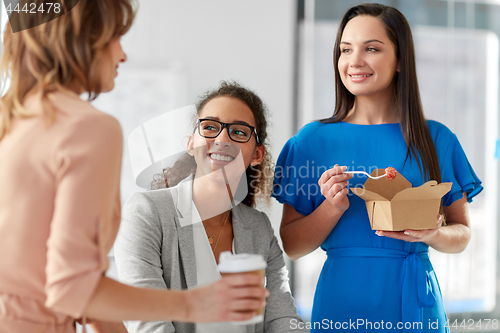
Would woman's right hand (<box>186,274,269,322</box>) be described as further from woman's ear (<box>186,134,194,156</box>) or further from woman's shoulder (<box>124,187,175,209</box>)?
woman's ear (<box>186,134,194,156</box>)

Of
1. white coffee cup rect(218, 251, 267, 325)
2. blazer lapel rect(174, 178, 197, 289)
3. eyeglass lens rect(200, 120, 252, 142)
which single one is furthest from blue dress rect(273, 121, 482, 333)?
white coffee cup rect(218, 251, 267, 325)

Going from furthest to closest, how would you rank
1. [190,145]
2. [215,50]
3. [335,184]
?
[215,50], [190,145], [335,184]

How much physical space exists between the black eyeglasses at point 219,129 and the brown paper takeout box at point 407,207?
1.25ft

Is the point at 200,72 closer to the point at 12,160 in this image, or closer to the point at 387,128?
the point at 387,128

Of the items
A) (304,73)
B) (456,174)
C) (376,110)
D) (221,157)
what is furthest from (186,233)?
(304,73)

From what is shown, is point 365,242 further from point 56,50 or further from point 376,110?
point 56,50

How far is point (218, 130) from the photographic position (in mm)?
1291

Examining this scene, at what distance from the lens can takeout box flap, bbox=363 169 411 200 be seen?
1276 mm

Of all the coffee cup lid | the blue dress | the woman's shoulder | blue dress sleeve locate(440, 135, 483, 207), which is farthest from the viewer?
blue dress sleeve locate(440, 135, 483, 207)

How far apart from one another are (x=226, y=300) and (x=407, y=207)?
0.72 meters

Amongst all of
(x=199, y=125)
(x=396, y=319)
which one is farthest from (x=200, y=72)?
(x=396, y=319)

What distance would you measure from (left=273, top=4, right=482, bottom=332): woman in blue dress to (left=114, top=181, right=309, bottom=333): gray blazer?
0.18m

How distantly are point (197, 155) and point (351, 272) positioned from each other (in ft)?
2.01

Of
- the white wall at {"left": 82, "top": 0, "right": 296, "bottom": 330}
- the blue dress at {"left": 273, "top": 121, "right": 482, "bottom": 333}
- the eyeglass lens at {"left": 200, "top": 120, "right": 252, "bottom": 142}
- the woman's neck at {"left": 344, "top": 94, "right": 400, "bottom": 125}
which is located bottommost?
the blue dress at {"left": 273, "top": 121, "right": 482, "bottom": 333}
